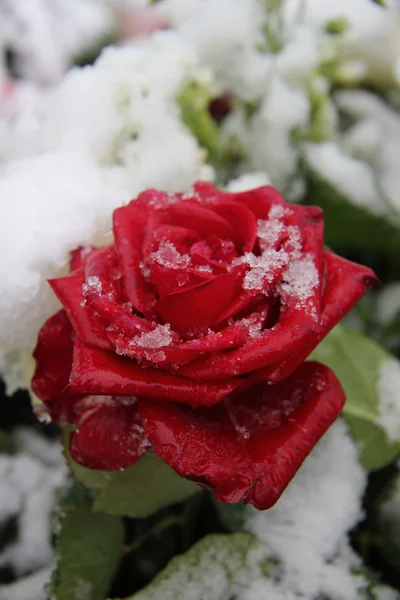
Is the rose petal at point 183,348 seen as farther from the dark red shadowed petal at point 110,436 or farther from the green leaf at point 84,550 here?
the green leaf at point 84,550

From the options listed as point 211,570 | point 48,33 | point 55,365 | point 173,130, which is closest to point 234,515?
point 211,570

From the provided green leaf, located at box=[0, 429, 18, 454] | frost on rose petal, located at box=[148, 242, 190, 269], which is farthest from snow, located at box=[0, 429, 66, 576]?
frost on rose petal, located at box=[148, 242, 190, 269]

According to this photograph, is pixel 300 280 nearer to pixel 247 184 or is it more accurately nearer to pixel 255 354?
pixel 255 354

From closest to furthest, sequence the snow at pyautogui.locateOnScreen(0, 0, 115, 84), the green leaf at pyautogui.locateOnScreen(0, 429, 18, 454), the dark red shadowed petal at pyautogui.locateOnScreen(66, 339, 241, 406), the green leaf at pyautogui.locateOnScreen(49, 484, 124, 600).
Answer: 1. the dark red shadowed petal at pyautogui.locateOnScreen(66, 339, 241, 406)
2. the green leaf at pyautogui.locateOnScreen(49, 484, 124, 600)
3. the green leaf at pyautogui.locateOnScreen(0, 429, 18, 454)
4. the snow at pyautogui.locateOnScreen(0, 0, 115, 84)

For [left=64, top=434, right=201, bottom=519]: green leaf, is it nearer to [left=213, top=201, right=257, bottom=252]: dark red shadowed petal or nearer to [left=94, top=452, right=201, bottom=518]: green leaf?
[left=94, top=452, right=201, bottom=518]: green leaf

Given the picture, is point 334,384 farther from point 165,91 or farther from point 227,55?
point 227,55

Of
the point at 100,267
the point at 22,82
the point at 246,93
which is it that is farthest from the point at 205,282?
the point at 22,82
